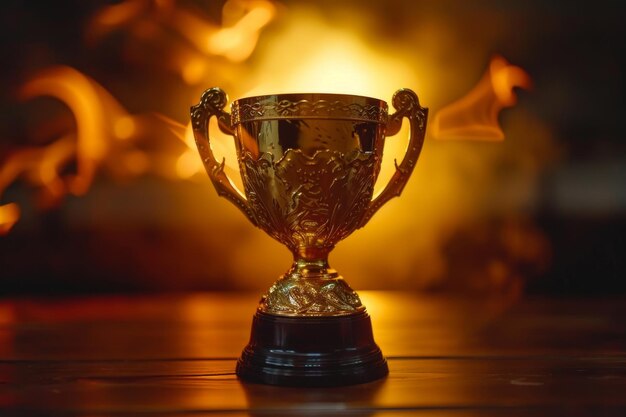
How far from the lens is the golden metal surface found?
2.45ft

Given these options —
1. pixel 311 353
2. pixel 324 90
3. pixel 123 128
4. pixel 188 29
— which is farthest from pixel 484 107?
pixel 311 353

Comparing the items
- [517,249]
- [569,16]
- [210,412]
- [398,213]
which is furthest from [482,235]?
[210,412]

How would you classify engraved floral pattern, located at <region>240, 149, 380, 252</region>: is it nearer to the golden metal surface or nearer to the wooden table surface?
the golden metal surface

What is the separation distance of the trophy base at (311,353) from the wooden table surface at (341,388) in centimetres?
2

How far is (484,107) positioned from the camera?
180 centimetres

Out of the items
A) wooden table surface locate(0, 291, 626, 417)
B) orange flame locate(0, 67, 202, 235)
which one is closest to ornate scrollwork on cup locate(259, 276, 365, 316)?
wooden table surface locate(0, 291, 626, 417)

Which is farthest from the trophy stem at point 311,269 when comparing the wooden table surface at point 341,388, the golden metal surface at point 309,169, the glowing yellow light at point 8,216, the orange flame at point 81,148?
the glowing yellow light at point 8,216

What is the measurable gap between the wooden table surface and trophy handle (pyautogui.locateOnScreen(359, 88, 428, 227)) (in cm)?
26

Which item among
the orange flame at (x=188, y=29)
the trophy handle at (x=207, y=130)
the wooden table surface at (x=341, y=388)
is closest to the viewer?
the wooden table surface at (x=341, y=388)

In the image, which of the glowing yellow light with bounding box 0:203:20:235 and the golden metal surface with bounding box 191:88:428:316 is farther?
the glowing yellow light with bounding box 0:203:20:235

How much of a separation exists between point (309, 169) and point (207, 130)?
0.17 meters

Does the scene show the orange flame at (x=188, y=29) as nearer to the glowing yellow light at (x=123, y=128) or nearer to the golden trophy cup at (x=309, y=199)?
the glowing yellow light at (x=123, y=128)

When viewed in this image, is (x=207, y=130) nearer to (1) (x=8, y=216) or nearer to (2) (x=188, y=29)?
(2) (x=188, y=29)

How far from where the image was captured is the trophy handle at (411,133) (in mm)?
830
